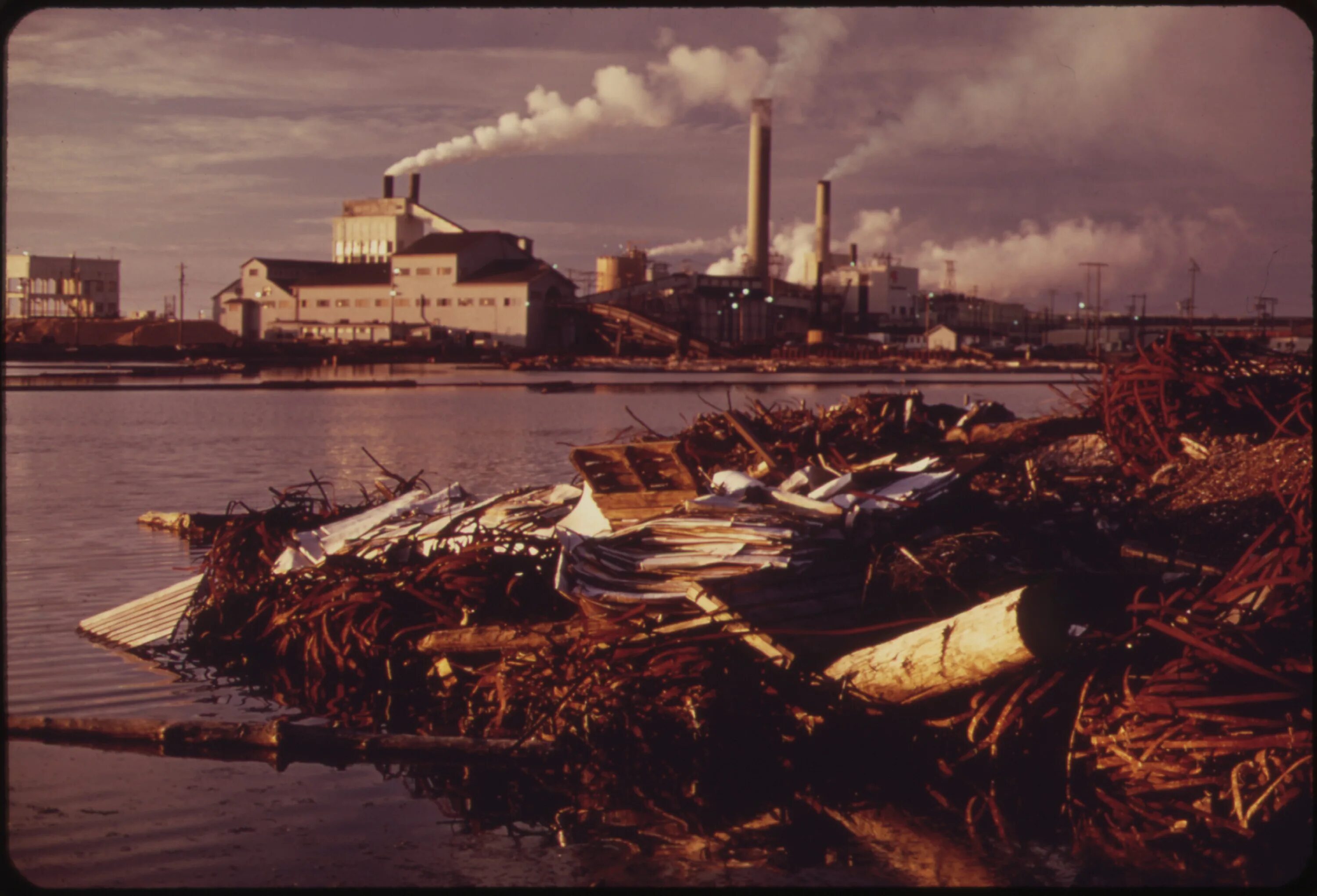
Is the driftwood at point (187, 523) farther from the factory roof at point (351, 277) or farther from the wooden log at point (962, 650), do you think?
the factory roof at point (351, 277)

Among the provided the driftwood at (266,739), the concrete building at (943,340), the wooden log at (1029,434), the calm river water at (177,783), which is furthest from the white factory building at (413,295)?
the driftwood at (266,739)

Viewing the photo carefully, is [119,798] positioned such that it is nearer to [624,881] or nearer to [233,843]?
[233,843]

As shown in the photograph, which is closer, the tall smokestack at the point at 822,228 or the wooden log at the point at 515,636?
the wooden log at the point at 515,636

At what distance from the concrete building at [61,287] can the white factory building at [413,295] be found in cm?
2090

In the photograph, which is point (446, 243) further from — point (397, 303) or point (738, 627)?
point (738, 627)

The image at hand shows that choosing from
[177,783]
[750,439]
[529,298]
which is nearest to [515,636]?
[177,783]

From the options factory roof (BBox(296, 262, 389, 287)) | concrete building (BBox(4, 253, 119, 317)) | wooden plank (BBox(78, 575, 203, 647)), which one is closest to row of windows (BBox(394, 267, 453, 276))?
factory roof (BBox(296, 262, 389, 287))

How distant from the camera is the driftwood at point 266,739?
628cm

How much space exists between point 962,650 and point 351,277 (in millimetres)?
97059

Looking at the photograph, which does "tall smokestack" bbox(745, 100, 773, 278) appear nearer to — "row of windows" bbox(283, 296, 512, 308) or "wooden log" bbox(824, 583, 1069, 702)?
"row of windows" bbox(283, 296, 512, 308)

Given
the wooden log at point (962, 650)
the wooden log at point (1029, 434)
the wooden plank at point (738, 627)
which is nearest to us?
the wooden log at point (962, 650)

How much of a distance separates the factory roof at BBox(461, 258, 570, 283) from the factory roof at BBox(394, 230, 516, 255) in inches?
74.3

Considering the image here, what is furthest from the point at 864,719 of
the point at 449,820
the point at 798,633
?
the point at 449,820

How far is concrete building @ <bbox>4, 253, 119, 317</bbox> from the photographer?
389 feet
